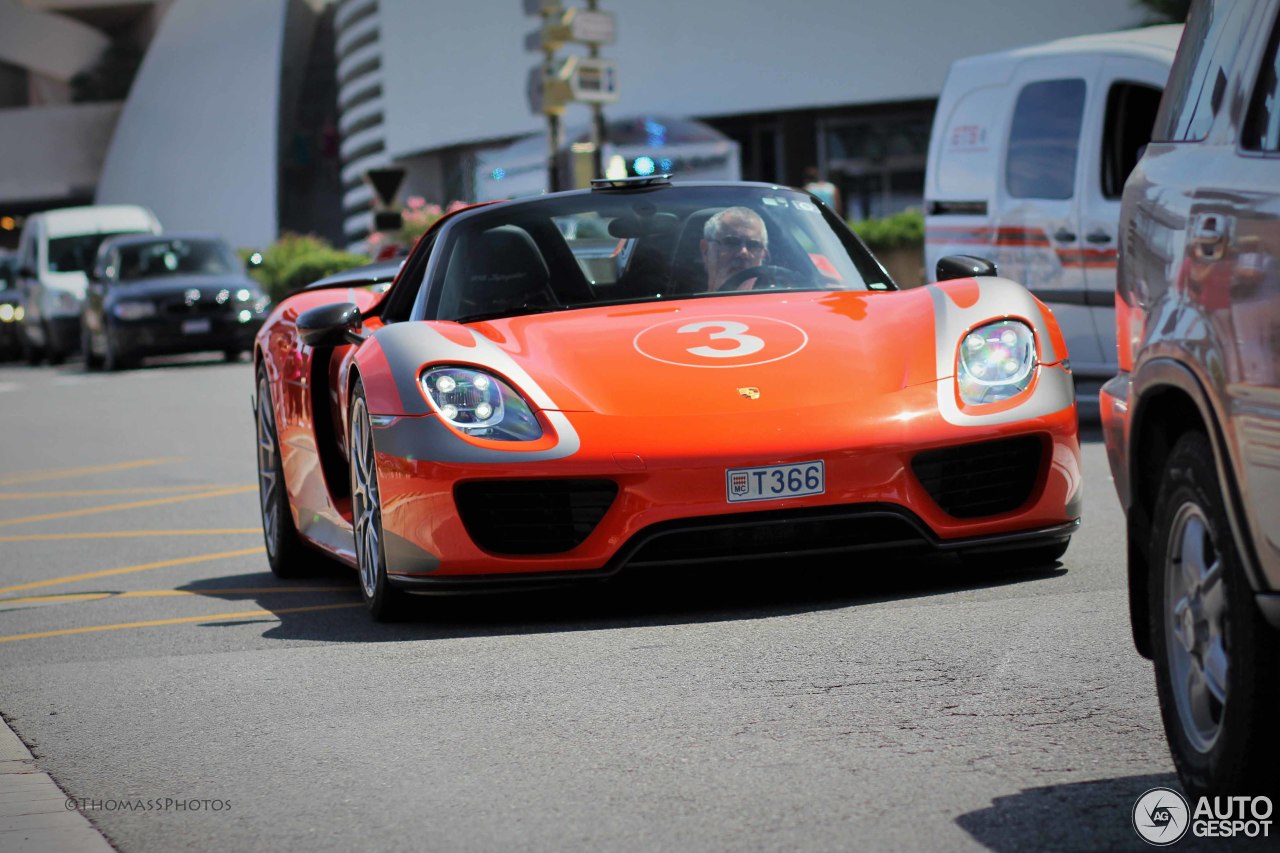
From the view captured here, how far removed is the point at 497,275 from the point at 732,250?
0.79 metres

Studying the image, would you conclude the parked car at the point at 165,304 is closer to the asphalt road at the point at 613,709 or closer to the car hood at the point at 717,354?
the asphalt road at the point at 613,709

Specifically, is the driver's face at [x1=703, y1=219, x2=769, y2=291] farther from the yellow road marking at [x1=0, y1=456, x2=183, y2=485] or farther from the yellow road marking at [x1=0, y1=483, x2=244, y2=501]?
the yellow road marking at [x1=0, y1=456, x2=183, y2=485]

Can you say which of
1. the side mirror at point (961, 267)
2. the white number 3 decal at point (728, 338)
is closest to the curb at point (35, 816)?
the white number 3 decal at point (728, 338)

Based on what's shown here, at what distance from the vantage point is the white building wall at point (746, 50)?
51.3 m

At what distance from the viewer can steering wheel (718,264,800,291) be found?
24.4 feet

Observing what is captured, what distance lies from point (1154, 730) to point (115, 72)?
102 metres

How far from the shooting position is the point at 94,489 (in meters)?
12.7

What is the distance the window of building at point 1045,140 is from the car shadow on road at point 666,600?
5.36 meters

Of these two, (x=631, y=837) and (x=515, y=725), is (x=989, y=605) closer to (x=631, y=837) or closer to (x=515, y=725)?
(x=515, y=725)

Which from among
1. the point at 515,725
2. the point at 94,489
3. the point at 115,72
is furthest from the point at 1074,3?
the point at 115,72

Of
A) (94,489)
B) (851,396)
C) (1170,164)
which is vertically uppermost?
(1170,164)

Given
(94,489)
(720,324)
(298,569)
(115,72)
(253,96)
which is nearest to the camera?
(720,324)

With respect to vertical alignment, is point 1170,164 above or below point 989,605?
above

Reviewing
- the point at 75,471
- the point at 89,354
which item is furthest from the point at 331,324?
the point at 89,354
